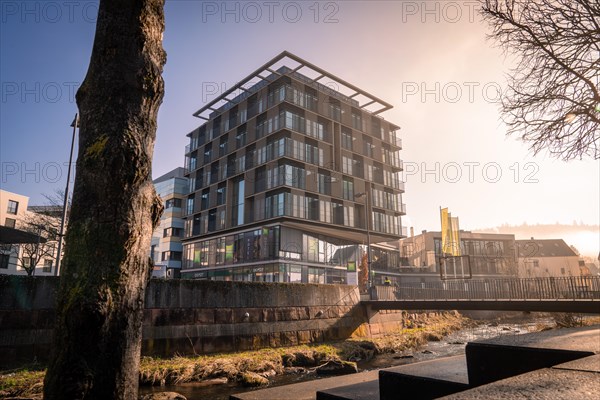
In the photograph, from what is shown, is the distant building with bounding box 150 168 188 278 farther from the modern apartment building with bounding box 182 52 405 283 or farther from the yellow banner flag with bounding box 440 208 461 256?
the yellow banner flag with bounding box 440 208 461 256

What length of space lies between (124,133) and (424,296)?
1082 inches

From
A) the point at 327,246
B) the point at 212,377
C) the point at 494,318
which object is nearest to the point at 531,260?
the point at 494,318

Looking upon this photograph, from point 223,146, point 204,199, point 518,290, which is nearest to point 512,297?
point 518,290

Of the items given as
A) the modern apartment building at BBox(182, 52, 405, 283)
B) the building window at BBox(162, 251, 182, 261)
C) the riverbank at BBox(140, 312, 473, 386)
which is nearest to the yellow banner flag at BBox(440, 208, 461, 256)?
the modern apartment building at BBox(182, 52, 405, 283)

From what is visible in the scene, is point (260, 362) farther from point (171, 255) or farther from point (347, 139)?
point (171, 255)

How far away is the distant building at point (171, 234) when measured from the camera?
2088 inches

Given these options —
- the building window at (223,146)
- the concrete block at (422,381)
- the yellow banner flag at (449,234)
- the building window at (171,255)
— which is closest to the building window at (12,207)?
the building window at (171,255)

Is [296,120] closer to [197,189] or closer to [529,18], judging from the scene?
[197,189]

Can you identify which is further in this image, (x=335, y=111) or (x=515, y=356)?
(x=335, y=111)

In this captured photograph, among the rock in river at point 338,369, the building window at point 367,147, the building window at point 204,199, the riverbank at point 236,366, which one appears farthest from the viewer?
the building window at point 204,199

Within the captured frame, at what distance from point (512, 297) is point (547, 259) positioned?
7296 centimetres

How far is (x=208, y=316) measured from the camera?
586 inches

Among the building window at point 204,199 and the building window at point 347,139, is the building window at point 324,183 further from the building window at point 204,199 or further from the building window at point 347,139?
the building window at point 204,199

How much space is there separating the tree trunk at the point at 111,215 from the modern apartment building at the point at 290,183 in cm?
3012
